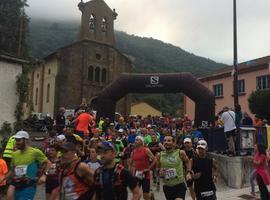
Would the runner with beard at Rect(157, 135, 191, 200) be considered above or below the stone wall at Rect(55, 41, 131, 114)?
below

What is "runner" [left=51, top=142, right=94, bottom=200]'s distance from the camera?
17.3 feet

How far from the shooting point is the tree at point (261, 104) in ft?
106

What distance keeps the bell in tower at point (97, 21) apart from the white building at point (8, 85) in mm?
30405

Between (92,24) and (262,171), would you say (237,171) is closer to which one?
(262,171)

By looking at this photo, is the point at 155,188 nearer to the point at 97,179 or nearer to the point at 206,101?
the point at 206,101

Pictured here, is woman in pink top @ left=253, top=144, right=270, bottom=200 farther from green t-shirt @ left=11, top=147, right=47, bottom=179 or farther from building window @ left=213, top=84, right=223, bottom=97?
building window @ left=213, top=84, right=223, bottom=97

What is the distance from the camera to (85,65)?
55.3 meters

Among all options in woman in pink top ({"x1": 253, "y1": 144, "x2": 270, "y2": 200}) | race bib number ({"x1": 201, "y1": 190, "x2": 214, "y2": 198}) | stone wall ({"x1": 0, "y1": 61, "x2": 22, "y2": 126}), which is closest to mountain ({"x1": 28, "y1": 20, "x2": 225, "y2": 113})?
stone wall ({"x1": 0, "y1": 61, "x2": 22, "y2": 126})

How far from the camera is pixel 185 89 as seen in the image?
21.7 m

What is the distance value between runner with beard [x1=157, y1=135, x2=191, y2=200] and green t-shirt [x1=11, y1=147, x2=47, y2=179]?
7.58ft

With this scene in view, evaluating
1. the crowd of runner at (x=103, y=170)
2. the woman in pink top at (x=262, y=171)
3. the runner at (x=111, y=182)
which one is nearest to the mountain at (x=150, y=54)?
the woman in pink top at (x=262, y=171)

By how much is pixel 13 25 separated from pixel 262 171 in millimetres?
39537

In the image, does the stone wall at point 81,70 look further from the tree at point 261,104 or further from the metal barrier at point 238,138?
the metal barrier at point 238,138

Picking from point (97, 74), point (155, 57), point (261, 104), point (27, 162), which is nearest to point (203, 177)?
point (27, 162)
